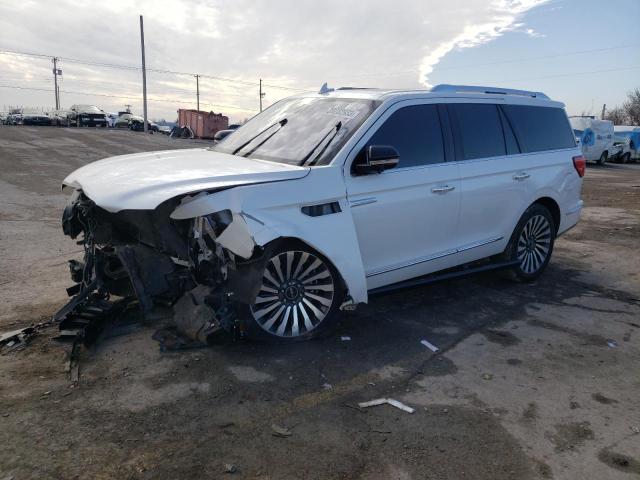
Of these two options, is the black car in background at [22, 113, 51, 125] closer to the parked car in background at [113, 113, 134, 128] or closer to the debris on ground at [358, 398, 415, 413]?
the parked car in background at [113, 113, 134, 128]

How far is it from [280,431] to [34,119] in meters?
42.9

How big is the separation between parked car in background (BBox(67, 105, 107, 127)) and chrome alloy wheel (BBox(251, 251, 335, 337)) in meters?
40.9

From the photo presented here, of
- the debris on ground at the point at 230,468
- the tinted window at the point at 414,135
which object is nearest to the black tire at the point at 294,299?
the tinted window at the point at 414,135

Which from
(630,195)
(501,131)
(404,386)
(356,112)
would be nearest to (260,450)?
(404,386)

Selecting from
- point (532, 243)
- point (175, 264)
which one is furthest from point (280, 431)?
point (532, 243)

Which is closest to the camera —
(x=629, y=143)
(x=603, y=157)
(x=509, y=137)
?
(x=509, y=137)

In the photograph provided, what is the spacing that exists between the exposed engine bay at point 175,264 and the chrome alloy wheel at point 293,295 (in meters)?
0.16

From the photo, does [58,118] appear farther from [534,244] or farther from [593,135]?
[534,244]

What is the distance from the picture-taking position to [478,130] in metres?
5.16

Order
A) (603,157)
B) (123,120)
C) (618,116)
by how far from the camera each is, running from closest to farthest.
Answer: (603,157) → (123,120) → (618,116)

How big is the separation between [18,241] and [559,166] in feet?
23.0

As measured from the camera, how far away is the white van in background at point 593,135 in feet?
94.2

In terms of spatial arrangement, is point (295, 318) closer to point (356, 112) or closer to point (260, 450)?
point (260, 450)

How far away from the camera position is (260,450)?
2803 mm
